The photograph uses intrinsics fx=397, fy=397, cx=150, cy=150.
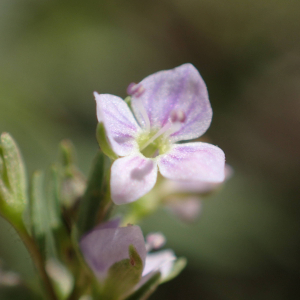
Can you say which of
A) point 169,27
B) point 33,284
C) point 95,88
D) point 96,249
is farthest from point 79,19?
point 96,249

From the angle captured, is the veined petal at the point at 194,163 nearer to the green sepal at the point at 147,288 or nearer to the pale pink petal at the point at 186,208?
the green sepal at the point at 147,288

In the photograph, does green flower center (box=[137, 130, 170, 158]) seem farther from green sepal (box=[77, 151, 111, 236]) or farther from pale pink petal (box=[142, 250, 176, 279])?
pale pink petal (box=[142, 250, 176, 279])

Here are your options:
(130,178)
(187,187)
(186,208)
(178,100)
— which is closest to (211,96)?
(186,208)

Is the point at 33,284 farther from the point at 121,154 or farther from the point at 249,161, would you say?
the point at 249,161

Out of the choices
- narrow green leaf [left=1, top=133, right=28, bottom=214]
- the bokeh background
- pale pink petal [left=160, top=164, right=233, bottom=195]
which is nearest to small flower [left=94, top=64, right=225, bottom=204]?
narrow green leaf [left=1, top=133, right=28, bottom=214]

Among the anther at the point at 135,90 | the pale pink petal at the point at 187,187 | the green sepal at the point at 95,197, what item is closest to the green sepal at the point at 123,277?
the green sepal at the point at 95,197
